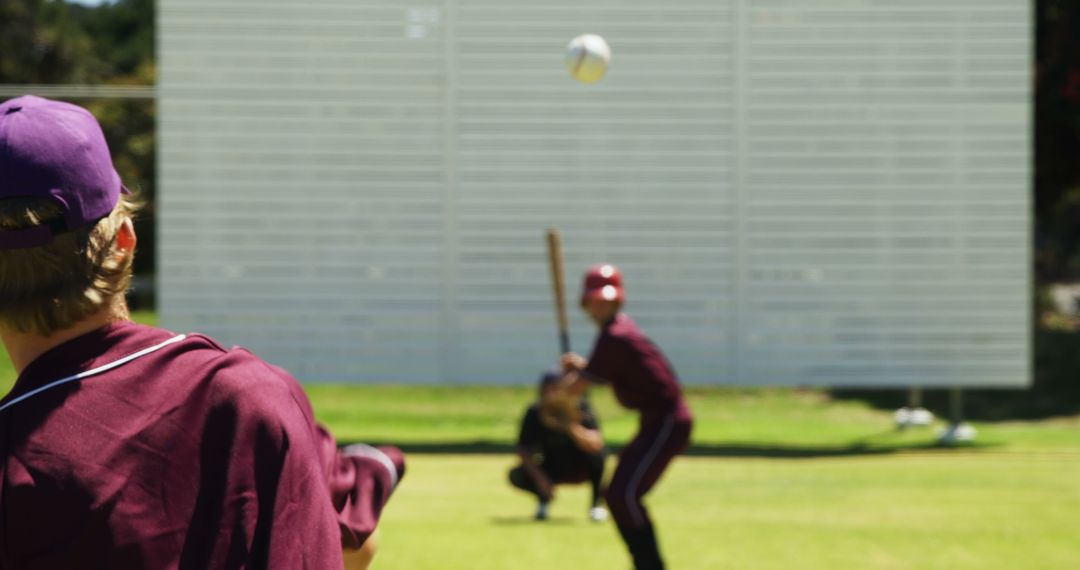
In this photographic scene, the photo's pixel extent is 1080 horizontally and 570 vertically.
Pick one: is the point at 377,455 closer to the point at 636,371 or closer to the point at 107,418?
the point at 107,418

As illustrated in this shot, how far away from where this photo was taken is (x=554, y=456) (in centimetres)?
1213

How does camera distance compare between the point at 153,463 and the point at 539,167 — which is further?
the point at 539,167

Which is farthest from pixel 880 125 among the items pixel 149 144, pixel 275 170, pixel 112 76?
pixel 112 76

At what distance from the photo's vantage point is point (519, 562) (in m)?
9.84

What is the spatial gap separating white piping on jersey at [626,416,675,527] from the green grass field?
4.73 feet

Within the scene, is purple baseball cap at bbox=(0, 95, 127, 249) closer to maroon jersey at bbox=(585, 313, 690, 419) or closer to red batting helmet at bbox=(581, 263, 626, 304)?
maroon jersey at bbox=(585, 313, 690, 419)

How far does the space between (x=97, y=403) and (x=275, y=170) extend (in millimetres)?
16762

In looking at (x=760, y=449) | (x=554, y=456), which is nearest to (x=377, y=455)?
(x=554, y=456)

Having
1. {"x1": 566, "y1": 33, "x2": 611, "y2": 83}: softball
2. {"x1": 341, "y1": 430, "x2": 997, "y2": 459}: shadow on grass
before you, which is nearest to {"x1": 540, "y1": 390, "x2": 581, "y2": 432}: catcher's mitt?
{"x1": 566, "y1": 33, "x2": 611, "y2": 83}: softball

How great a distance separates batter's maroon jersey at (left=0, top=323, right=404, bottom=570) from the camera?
5.73ft

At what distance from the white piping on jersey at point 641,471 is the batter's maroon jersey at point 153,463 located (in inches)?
256

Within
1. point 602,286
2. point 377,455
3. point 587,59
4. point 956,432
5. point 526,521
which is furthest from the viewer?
point 956,432

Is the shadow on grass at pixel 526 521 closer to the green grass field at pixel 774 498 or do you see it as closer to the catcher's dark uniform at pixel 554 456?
the green grass field at pixel 774 498

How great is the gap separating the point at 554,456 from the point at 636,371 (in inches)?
142
